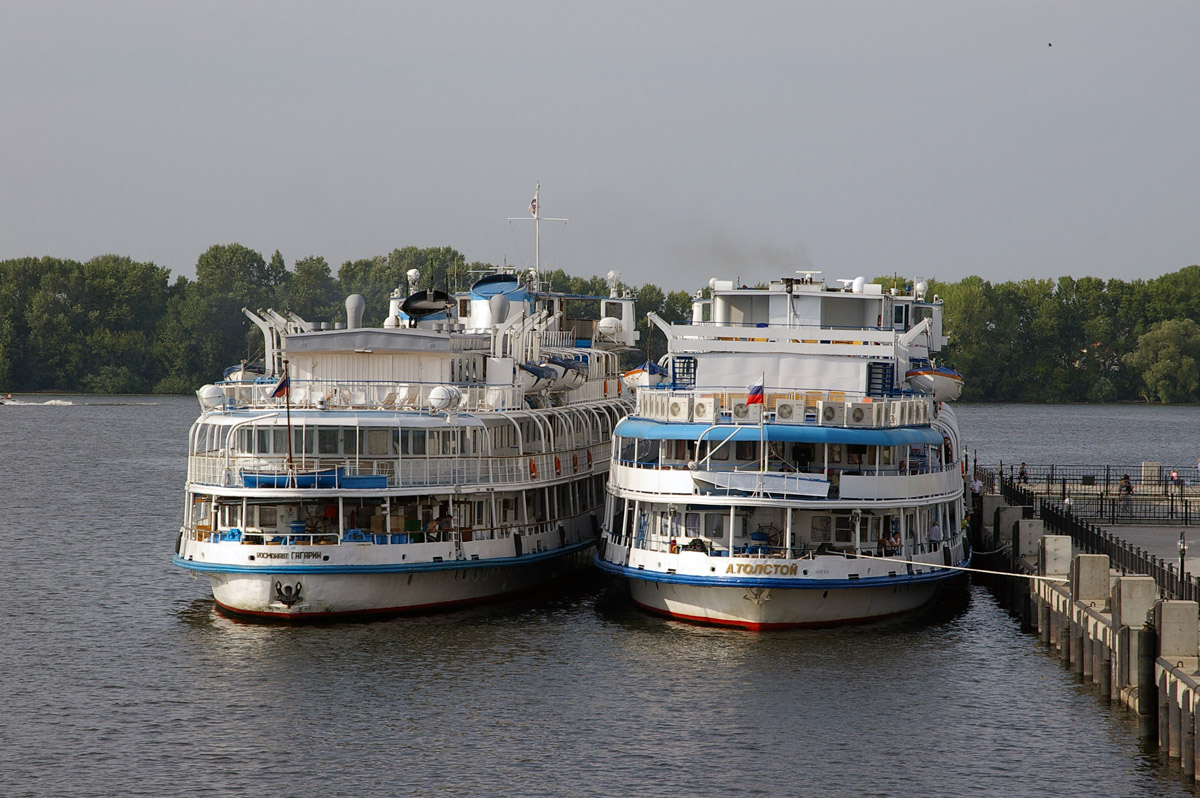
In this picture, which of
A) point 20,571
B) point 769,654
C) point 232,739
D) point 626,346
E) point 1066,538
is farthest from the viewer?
point 626,346

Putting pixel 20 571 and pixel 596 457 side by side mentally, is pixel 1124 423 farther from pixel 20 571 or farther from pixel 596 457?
pixel 20 571

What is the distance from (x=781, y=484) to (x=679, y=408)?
16.3ft

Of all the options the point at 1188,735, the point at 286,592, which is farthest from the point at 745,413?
the point at 1188,735

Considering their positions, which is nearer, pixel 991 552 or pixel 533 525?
pixel 533 525

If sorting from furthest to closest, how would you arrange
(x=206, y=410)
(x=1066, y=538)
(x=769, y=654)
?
1. (x=206, y=410)
2. (x=1066, y=538)
3. (x=769, y=654)

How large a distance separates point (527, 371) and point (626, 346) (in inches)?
690

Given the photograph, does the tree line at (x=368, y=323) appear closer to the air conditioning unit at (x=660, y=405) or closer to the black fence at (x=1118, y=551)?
the black fence at (x=1118, y=551)

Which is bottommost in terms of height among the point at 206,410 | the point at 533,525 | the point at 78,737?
the point at 78,737

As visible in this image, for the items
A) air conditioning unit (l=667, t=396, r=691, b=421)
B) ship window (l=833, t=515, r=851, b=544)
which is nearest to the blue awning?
air conditioning unit (l=667, t=396, r=691, b=421)

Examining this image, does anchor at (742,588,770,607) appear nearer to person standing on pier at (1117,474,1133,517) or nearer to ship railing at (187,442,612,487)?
ship railing at (187,442,612,487)

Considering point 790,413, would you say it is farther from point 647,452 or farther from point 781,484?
point 647,452

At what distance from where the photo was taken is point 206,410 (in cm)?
4784

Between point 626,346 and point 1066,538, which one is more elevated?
point 626,346

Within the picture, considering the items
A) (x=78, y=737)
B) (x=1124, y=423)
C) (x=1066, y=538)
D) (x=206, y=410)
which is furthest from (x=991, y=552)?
(x=1124, y=423)
